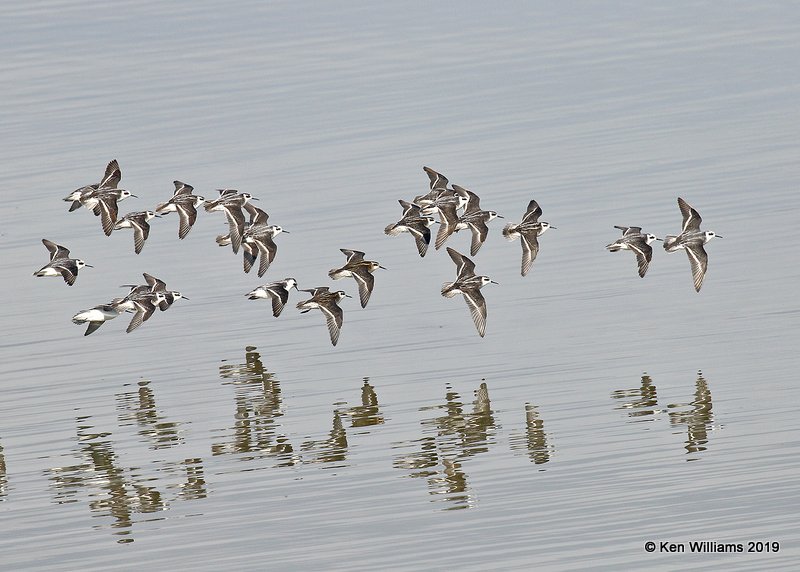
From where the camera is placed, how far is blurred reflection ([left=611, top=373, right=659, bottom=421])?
18.1 m

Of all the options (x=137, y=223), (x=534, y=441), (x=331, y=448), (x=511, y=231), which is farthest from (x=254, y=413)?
(x=137, y=223)

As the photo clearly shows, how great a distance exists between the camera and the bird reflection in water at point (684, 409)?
17.2 metres

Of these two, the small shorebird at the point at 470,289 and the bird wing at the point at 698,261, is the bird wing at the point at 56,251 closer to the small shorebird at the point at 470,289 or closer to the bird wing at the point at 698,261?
the small shorebird at the point at 470,289

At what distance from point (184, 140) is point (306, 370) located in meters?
17.1

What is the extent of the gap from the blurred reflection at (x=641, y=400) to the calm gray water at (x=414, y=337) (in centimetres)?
9

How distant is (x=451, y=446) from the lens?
1731cm

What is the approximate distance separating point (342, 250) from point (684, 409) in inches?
268

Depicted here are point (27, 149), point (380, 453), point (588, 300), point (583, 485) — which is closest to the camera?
point (583, 485)

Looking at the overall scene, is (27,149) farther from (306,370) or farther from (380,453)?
→ (380,453)

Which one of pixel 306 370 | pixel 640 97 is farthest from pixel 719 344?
pixel 640 97

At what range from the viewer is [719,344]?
20844 mm

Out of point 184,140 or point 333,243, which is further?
point 184,140

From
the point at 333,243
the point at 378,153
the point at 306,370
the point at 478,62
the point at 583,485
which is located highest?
the point at 478,62

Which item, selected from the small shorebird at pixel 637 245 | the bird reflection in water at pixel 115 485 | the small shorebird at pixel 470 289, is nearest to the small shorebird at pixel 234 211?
the small shorebird at pixel 470 289
